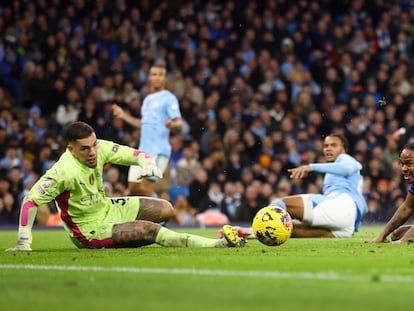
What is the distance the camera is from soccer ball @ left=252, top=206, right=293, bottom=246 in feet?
32.3

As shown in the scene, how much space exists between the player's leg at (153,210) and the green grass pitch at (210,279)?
0.90m

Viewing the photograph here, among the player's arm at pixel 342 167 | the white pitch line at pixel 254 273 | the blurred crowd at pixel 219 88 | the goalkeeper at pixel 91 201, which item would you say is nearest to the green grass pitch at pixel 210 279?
the white pitch line at pixel 254 273

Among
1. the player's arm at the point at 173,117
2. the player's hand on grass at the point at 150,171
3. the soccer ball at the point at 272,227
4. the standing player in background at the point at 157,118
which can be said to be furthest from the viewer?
the standing player in background at the point at 157,118

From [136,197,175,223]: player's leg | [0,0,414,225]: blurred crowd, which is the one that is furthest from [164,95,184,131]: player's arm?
[0,0,414,225]: blurred crowd

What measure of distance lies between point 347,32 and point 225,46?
349 cm

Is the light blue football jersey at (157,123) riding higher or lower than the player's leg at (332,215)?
higher

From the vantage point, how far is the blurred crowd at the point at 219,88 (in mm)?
19219

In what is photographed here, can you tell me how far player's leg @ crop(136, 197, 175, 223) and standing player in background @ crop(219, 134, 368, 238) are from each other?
7.71ft

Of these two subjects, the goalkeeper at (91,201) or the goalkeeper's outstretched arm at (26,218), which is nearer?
the goalkeeper's outstretched arm at (26,218)

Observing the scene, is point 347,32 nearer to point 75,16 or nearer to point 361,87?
point 361,87

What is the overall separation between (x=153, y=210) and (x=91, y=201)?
95 cm

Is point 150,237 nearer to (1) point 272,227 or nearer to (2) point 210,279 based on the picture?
(1) point 272,227

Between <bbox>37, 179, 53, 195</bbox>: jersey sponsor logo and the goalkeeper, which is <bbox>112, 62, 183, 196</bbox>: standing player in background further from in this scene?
<bbox>37, 179, 53, 195</bbox>: jersey sponsor logo

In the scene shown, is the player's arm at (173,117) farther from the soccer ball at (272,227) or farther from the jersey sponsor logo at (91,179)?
the jersey sponsor logo at (91,179)
